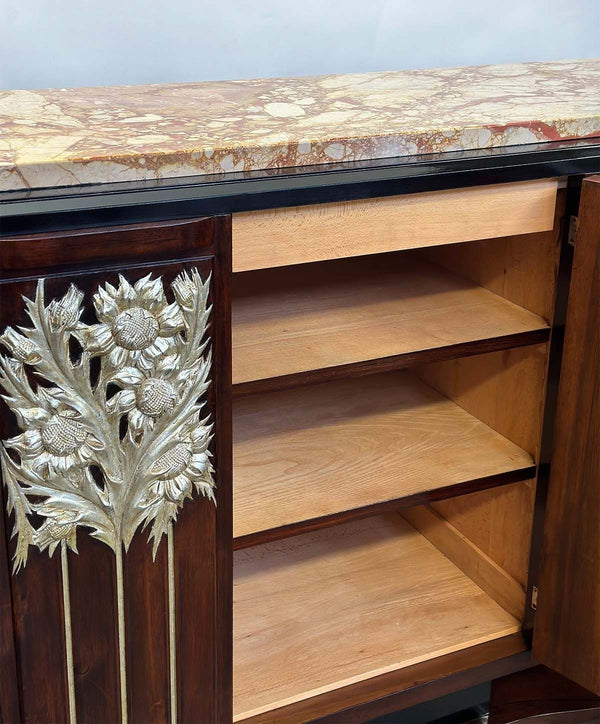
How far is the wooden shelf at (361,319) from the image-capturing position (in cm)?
128

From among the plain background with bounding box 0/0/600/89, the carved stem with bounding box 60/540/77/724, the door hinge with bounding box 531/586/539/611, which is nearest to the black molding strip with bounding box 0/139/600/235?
the carved stem with bounding box 60/540/77/724

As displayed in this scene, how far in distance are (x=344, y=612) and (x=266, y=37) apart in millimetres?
1145

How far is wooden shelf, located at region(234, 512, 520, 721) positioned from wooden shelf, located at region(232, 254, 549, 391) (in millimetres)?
502

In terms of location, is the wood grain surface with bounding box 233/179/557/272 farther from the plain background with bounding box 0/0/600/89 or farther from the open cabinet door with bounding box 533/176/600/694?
the plain background with bounding box 0/0/600/89

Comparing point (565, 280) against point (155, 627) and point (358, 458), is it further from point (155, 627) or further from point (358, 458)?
point (155, 627)

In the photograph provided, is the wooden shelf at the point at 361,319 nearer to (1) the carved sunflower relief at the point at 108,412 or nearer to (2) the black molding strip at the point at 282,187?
(1) the carved sunflower relief at the point at 108,412

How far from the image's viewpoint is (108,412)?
1036 mm

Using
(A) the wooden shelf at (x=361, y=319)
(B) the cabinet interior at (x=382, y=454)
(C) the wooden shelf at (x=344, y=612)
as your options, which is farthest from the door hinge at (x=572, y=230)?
(C) the wooden shelf at (x=344, y=612)

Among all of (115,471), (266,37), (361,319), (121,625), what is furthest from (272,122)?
(266,37)

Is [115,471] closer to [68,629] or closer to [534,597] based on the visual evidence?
[68,629]

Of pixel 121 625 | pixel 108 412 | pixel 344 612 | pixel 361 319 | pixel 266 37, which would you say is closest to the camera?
pixel 108 412

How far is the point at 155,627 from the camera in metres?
1.17

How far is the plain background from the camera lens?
1.71m

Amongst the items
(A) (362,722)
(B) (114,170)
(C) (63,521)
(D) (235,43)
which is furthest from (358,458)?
(D) (235,43)
